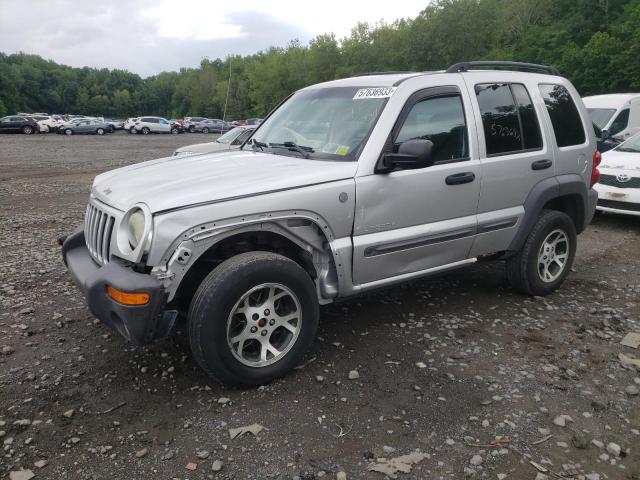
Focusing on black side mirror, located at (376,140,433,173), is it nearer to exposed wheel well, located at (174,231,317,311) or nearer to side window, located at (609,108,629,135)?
exposed wheel well, located at (174,231,317,311)

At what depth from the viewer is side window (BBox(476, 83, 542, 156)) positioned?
4281 mm

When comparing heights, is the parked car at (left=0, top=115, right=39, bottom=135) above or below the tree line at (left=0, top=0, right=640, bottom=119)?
below

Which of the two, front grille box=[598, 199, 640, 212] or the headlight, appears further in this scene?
front grille box=[598, 199, 640, 212]

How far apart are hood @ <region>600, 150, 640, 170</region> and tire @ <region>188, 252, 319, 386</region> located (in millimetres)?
6585

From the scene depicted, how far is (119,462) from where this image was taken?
2.70m

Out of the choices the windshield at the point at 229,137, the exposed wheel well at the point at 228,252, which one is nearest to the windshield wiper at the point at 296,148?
the exposed wheel well at the point at 228,252

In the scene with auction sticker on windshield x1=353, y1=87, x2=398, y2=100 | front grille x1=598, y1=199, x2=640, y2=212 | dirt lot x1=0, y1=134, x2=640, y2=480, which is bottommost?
dirt lot x1=0, y1=134, x2=640, y2=480

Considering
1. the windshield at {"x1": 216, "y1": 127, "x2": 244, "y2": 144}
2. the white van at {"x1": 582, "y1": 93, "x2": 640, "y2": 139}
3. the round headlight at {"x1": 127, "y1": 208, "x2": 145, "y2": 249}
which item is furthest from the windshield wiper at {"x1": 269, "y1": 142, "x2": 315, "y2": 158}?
the white van at {"x1": 582, "y1": 93, "x2": 640, "y2": 139}

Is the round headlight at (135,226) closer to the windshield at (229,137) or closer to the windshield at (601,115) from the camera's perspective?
the windshield at (229,137)

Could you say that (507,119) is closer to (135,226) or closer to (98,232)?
(135,226)

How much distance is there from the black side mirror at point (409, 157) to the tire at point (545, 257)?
65.0 inches

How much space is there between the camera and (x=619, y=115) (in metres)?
11.3

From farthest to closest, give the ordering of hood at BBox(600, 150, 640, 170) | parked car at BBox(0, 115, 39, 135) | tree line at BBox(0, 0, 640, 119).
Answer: parked car at BBox(0, 115, 39, 135), tree line at BBox(0, 0, 640, 119), hood at BBox(600, 150, 640, 170)

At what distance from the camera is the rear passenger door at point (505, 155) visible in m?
4.25
